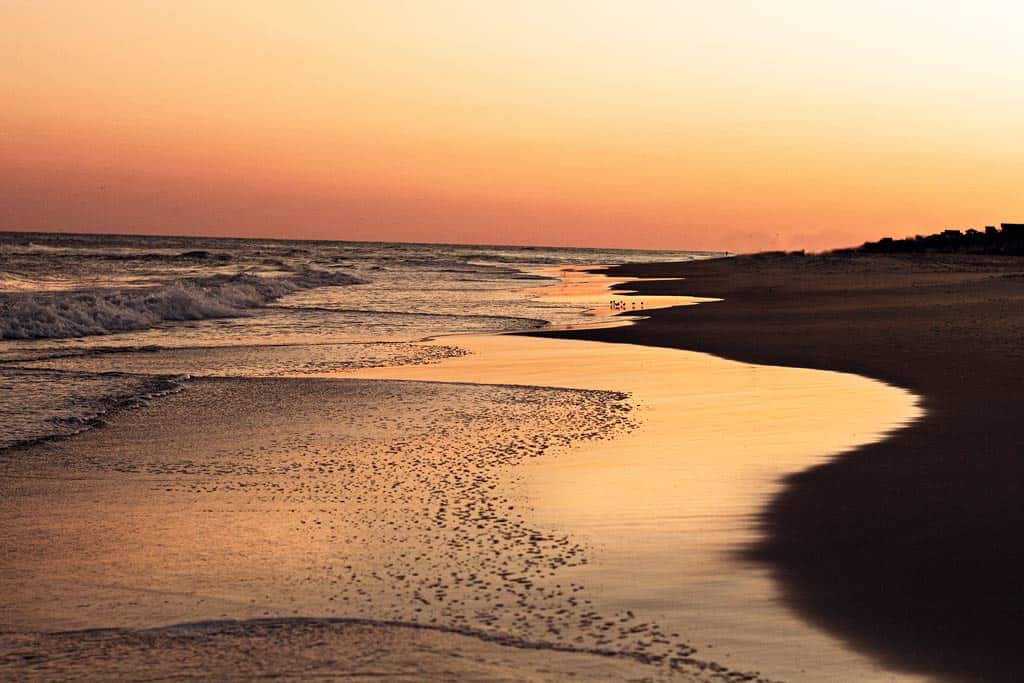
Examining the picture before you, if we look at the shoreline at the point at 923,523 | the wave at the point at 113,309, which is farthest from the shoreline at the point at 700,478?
the wave at the point at 113,309

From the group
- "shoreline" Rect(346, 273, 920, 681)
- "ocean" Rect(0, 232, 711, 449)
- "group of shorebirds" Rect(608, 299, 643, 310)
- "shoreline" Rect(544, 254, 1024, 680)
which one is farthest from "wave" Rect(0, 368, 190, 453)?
"group of shorebirds" Rect(608, 299, 643, 310)

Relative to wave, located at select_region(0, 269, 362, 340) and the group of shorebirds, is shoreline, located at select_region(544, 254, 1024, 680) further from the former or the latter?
wave, located at select_region(0, 269, 362, 340)

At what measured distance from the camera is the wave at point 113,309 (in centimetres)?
2383

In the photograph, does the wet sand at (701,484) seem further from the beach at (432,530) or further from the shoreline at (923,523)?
the shoreline at (923,523)

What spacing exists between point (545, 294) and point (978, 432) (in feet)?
110

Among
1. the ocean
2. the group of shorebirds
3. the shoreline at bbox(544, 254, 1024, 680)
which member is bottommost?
the ocean

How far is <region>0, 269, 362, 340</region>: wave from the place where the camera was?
78.2 ft

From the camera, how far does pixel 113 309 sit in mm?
27109

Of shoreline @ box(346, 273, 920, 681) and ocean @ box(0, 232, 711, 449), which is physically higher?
shoreline @ box(346, 273, 920, 681)

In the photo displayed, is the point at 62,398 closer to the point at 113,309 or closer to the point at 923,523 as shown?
the point at 923,523

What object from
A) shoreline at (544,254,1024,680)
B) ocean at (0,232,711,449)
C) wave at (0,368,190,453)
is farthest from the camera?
ocean at (0,232,711,449)

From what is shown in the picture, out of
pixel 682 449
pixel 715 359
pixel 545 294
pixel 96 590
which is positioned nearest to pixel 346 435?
pixel 682 449

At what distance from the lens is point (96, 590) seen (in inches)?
237

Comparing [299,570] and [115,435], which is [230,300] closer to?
[115,435]
